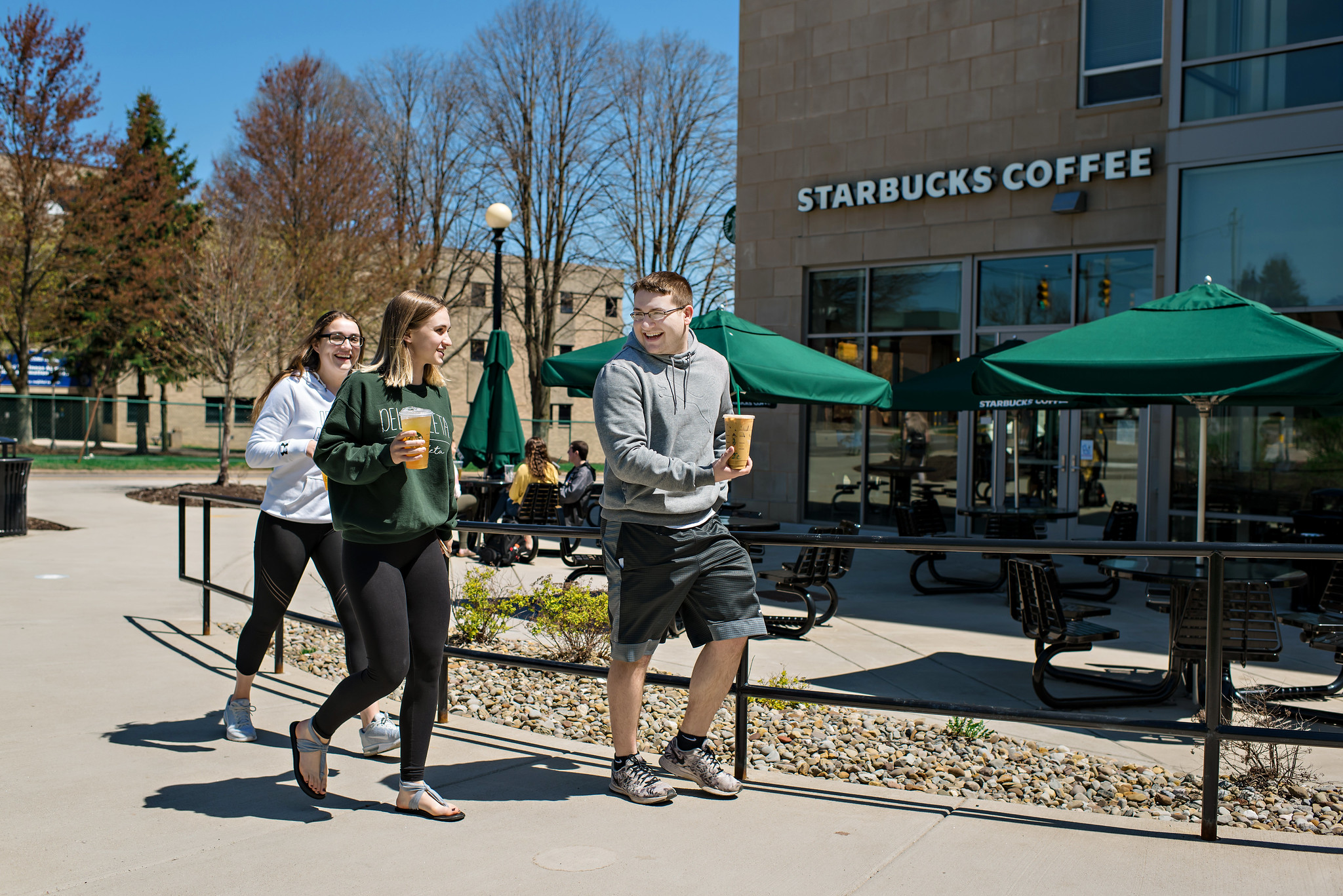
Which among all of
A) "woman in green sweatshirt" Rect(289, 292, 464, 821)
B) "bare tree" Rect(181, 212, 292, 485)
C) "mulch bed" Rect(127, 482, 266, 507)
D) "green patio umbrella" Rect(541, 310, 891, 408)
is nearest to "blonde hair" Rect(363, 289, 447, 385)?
"woman in green sweatshirt" Rect(289, 292, 464, 821)

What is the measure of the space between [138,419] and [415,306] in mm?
32471

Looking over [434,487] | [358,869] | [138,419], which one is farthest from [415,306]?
[138,419]

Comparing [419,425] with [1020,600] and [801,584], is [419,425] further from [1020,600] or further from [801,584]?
[801,584]

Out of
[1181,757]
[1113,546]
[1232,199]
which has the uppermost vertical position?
[1232,199]

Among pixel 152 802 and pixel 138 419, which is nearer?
pixel 152 802

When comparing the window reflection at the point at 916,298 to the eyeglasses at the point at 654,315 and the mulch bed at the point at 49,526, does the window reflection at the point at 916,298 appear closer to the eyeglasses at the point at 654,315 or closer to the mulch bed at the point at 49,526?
the mulch bed at the point at 49,526

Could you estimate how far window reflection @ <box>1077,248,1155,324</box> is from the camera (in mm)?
13508

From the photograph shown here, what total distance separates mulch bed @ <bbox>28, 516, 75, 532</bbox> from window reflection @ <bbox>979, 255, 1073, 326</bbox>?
12589 millimetres

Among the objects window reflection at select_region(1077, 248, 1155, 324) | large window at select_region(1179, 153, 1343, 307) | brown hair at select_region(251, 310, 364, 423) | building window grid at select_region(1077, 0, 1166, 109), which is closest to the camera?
brown hair at select_region(251, 310, 364, 423)

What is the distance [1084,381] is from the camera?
6.09 meters

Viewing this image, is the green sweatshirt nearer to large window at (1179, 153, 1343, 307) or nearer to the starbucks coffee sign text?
large window at (1179, 153, 1343, 307)

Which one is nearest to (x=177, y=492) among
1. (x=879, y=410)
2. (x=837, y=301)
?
(x=837, y=301)

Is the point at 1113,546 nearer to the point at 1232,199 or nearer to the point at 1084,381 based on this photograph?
the point at 1084,381

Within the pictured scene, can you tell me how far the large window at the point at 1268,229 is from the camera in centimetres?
1188
